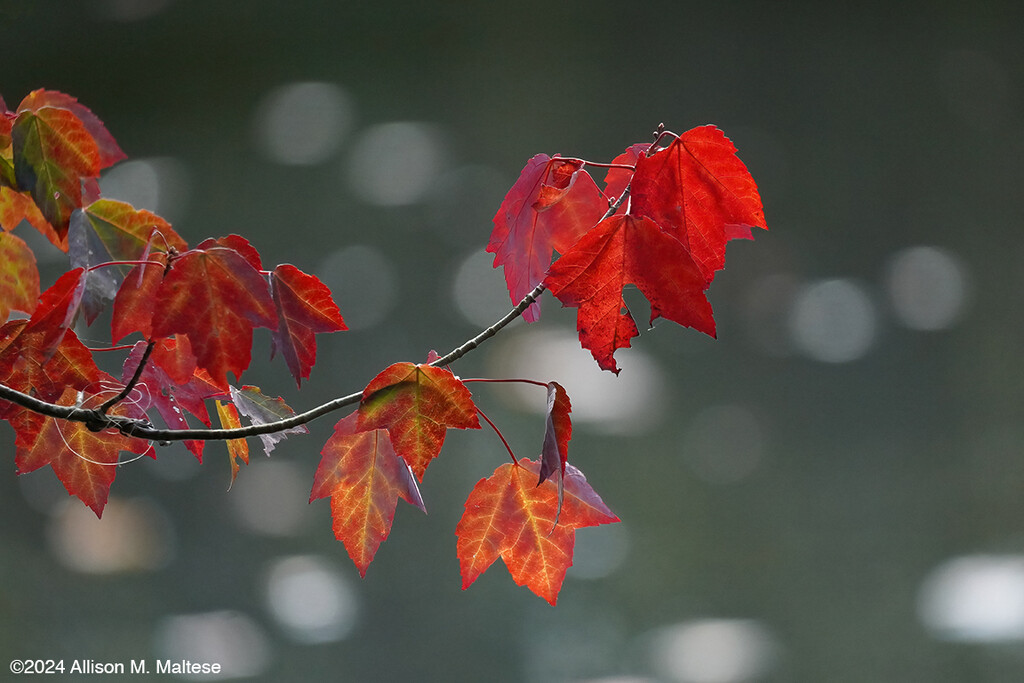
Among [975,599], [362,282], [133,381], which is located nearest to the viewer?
[133,381]

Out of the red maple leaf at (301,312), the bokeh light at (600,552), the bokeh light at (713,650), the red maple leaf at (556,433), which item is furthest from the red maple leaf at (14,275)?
the bokeh light at (713,650)

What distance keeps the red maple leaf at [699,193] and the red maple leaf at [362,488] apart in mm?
205

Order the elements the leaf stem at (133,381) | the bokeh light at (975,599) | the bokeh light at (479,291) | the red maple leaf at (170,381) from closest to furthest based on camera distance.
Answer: the leaf stem at (133,381)
the red maple leaf at (170,381)
the bokeh light at (975,599)
the bokeh light at (479,291)

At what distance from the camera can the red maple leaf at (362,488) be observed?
445 millimetres

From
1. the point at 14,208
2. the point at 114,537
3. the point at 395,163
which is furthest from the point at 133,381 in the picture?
the point at 114,537

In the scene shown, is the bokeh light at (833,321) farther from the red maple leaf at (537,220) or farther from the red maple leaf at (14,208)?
the red maple leaf at (14,208)

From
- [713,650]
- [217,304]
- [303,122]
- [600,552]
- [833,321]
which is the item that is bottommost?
[713,650]

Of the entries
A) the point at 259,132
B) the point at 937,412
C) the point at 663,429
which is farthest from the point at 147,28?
the point at 937,412

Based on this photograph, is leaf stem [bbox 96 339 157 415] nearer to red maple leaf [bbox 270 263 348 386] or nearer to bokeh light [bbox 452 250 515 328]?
red maple leaf [bbox 270 263 348 386]

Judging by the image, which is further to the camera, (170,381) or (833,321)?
(833,321)

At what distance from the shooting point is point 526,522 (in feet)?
1.52

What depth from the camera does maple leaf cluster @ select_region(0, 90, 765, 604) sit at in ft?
1.15

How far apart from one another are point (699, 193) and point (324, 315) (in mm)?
198

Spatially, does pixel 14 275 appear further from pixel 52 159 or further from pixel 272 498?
pixel 272 498
